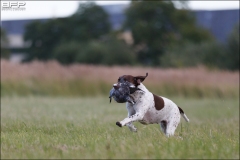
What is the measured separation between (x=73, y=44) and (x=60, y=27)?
404 cm

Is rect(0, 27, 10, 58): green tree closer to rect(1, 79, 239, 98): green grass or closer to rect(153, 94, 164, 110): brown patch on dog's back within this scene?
rect(1, 79, 239, 98): green grass

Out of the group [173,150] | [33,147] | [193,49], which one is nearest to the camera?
[173,150]

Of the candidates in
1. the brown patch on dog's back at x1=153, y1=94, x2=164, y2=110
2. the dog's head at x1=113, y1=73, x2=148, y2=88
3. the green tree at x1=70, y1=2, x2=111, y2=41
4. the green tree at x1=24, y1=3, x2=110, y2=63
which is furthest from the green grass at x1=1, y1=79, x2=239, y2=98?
the green tree at x1=70, y1=2, x2=111, y2=41

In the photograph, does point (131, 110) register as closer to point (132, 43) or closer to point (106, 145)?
point (106, 145)

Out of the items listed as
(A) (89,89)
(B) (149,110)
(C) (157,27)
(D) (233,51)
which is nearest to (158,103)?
(B) (149,110)

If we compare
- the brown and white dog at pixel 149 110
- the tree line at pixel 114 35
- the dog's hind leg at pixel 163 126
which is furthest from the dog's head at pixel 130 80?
the tree line at pixel 114 35

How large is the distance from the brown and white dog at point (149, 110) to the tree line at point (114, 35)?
42302 mm

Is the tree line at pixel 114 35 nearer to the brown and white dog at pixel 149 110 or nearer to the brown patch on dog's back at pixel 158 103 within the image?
the brown and white dog at pixel 149 110

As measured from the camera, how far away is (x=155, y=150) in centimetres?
633

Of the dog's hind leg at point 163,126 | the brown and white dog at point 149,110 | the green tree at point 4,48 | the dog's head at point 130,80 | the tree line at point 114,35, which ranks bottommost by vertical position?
the tree line at point 114,35

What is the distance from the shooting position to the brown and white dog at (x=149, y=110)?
8.22 metres

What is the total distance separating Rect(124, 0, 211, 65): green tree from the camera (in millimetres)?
56781

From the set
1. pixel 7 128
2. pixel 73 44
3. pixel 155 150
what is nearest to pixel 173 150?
pixel 155 150

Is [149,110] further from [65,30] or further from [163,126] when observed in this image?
[65,30]
